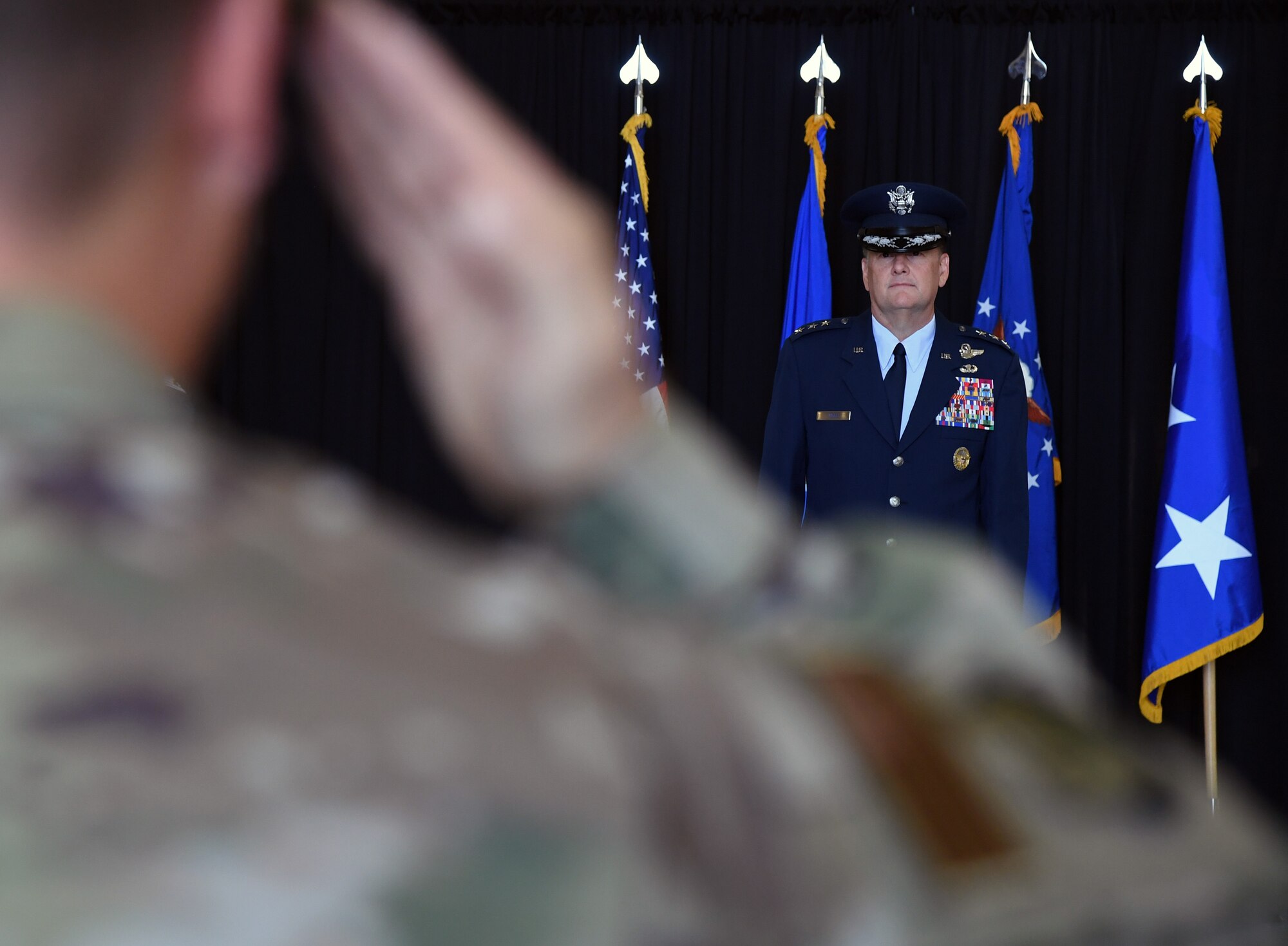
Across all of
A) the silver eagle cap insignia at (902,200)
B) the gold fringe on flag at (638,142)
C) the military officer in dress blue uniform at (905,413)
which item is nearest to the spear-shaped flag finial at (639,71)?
the gold fringe on flag at (638,142)

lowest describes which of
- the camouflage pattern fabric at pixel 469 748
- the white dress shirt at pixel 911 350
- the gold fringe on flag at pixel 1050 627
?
the gold fringe on flag at pixel 1050 627

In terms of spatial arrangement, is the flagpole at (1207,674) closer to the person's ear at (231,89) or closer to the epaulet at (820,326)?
the epaulet at (820,326)

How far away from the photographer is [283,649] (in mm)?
184

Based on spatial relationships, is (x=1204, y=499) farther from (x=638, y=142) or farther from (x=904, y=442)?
(x=638, y=142)

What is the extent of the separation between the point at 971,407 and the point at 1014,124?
3.37ft

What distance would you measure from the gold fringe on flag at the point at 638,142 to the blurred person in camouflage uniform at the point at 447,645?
315 centimetres

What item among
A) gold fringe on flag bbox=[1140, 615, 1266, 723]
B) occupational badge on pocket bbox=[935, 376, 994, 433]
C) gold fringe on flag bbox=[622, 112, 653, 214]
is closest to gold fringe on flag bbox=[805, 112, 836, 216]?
gold fringe on flag bbox=[622, 112, 653, 214]

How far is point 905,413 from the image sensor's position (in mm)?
2666

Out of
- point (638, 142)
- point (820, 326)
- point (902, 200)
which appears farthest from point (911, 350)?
point (638, 142)

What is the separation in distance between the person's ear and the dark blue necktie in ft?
8.10

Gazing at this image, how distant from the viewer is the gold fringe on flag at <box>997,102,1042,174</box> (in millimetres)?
3234

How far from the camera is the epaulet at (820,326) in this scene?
2.77 metres

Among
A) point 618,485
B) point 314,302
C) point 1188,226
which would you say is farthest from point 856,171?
point 618,485

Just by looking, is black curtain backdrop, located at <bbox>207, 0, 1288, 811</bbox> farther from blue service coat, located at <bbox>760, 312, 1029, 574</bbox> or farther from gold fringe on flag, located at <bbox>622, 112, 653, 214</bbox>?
blue service coat, located at <bbox>760, 312, 1029, 574</bbox>
